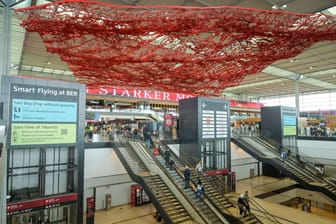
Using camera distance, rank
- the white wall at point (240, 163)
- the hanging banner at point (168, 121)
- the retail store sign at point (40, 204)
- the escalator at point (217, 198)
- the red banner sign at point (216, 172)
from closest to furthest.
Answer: the retail store sign at point (40, 204) < the escalator at point (217, 198) < the red banner sign at point (216, 172) < the hanging banner at point (168, 121) < the white wall at point (240, 163)

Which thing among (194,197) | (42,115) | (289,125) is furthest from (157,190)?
(289,125)

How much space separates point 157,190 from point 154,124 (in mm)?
13002

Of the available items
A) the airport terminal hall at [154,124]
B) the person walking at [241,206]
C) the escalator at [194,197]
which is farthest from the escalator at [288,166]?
the escalator at [194,197]

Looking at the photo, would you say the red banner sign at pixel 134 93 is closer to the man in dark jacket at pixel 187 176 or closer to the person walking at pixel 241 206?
the man in dark jacket at pixel 187 176

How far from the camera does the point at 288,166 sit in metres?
20.7

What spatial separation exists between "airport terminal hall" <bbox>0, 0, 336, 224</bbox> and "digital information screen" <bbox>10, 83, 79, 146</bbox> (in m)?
0.05

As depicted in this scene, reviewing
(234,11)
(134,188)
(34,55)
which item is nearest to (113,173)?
(134,188)

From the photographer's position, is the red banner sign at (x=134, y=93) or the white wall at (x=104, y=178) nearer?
the white wall at (x=104, y=178)

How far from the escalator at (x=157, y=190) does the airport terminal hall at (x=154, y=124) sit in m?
0.07

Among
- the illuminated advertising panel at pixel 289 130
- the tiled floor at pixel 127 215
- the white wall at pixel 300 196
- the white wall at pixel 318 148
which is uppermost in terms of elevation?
the illuminated advertising panel at pixel 289 130

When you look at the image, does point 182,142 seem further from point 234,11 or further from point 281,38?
point 234,11

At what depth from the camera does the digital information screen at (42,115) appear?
11648 mm

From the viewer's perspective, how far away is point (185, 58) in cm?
1106

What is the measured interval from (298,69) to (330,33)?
77.7 feet
